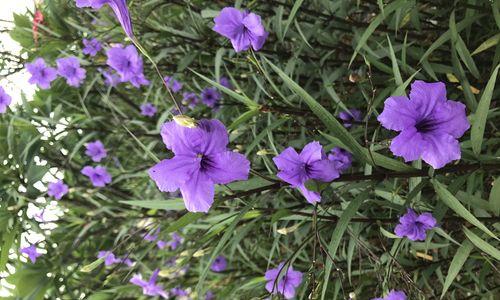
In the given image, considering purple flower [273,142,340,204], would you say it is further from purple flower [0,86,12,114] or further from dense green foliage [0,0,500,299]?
purple flower [0,86,12,114]

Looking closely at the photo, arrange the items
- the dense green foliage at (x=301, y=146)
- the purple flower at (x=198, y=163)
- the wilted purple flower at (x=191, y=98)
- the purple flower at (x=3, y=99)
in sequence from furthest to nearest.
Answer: the wilted purple flower at (x=191, y=98) → the purple flower at (x=3, y=99) → the dense green foliage at (x=301, y=146) → the purple flower at (x=198, y=163)

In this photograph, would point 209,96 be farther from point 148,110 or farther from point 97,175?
point 97,175

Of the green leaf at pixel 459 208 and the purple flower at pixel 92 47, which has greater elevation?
the green leaf at pixel 459 208

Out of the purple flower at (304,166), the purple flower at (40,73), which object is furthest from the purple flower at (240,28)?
the purple flower at (40,73)

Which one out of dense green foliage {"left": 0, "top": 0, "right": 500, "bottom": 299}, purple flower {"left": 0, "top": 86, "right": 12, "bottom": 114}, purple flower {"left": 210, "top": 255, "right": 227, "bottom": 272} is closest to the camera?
dense green foliage {"left": 0, "top": 0, "right": 500, "bottom": 299}

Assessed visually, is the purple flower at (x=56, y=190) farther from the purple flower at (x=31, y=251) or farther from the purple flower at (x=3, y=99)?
the purple flower at (x=3, y=99)

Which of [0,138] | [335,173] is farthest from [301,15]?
[0,138]

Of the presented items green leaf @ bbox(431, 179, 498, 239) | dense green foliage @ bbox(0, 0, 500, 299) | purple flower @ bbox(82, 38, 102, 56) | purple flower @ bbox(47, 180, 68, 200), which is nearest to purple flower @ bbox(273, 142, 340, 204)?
dense green foliage @ bbox(0, 0, 500, 299)
